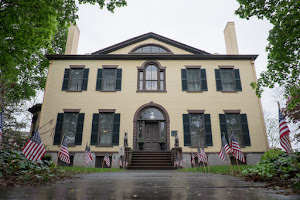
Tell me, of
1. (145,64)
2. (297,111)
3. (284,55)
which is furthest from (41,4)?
(297,111)

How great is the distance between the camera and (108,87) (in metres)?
16.0

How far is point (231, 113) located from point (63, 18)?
13018 millimetres

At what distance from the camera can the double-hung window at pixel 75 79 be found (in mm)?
15773

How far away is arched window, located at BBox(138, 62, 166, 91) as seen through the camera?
16109 millimetres

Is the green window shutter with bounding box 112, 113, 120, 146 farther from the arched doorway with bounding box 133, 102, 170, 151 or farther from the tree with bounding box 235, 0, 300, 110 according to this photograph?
the tree with bounding box 235, 0, 300, 110

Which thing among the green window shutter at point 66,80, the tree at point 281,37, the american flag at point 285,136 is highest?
the green window shutter at point 66,80

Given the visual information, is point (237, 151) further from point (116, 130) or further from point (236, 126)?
point (116, 130)

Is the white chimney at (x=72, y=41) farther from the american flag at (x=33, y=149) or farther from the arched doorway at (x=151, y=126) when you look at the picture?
the american flag at (x=33, y=149)

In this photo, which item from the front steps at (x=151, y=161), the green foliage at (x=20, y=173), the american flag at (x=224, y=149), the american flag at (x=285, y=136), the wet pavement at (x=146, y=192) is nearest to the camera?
the wet pavement at (x=146, y=192)

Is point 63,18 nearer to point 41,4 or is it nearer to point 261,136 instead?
point 41,4

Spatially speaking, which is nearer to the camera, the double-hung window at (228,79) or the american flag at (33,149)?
the american flag at (33,149)

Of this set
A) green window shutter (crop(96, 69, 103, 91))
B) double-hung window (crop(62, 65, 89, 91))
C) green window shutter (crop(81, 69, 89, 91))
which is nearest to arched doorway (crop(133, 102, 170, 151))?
green window shutter (crop(96, 69, 103, 91))

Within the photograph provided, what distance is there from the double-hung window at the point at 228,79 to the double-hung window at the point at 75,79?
35.7 feet

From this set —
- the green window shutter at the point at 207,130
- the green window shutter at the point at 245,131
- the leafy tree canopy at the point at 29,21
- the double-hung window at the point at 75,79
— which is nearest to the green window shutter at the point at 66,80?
the double-hung window at the point at 75,79
